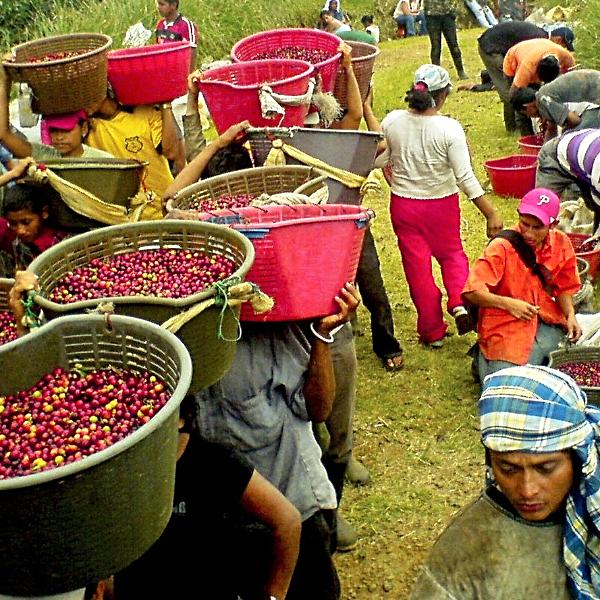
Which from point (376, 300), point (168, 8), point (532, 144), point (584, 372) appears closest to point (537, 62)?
point (532, 144)

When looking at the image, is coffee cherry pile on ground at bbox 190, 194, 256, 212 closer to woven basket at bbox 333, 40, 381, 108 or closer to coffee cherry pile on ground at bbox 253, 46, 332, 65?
woven basket at bbox 333, 40, 381, 108

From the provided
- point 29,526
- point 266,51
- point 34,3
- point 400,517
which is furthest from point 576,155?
point 34,3

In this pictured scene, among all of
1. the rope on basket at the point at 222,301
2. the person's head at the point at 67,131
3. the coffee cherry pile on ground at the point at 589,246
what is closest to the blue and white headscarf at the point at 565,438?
the rope on basket at the point at 222,301

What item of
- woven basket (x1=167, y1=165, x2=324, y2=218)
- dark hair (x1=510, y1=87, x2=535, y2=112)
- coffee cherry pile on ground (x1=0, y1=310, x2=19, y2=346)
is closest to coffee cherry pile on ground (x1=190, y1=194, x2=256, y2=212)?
woven basket (x1=167, y1=165, x2=324, y2=218)

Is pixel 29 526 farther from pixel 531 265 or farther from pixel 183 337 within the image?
pixel 531 265

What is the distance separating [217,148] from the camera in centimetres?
306

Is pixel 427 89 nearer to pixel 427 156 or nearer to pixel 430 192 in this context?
pixel 427 156

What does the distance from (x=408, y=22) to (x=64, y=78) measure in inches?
545

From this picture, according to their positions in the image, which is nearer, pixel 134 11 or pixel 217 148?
pixel 217 148

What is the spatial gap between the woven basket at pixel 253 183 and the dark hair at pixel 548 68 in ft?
15.8

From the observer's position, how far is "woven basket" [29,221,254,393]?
5.73 feet

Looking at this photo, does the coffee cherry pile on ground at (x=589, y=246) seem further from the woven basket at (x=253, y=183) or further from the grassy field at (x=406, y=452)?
the woven basket at (x=253, y=183)

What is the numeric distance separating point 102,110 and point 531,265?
2059 millimetres

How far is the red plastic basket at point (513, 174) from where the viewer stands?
6.87 metres
